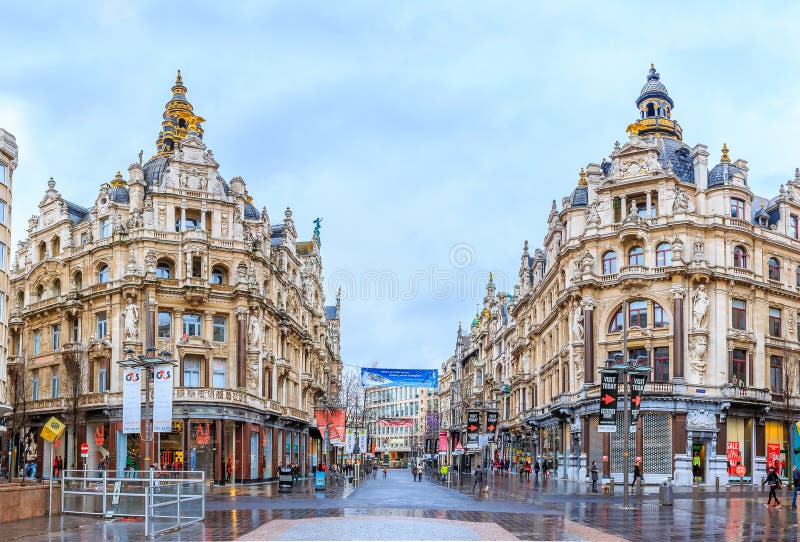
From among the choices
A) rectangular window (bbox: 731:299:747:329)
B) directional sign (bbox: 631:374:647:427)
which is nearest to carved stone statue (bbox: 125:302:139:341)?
directional sign (bbox: 631:374:647:427)

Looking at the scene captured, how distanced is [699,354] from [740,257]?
7695 millimetres

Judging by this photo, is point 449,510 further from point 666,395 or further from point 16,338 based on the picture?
point 16,338

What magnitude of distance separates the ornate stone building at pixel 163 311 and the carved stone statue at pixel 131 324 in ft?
0.26

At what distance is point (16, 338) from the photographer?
75500 mm

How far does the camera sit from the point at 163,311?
212ft

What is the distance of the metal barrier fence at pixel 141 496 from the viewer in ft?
78.6

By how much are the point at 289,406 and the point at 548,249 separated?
24.9 meters

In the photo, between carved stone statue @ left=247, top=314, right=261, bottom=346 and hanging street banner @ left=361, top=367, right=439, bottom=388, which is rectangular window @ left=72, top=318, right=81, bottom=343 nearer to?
carved stone statue @ left=247, top=314, right=261, bottom=346

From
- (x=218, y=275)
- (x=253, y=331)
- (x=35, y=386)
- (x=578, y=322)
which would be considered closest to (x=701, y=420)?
(x=578, y=322)

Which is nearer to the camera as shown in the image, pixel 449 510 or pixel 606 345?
pixel 449 510

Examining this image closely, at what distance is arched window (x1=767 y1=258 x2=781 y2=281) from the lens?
218ft

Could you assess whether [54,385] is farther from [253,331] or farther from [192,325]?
[253,331]

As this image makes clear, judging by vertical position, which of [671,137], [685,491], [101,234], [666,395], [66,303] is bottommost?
[685,491]

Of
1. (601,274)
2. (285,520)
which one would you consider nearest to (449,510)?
(285,520)
